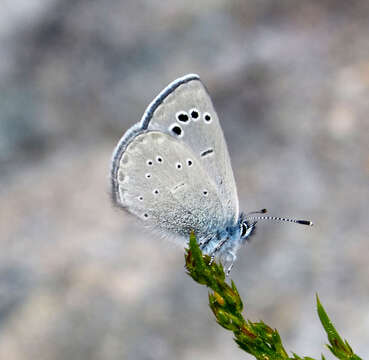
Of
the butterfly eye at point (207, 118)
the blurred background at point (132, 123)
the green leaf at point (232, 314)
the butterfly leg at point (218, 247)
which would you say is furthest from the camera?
the blurred background at point (132, 123)

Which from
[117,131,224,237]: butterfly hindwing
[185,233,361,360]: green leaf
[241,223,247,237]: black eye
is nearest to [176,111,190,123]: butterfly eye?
[117,131,224,237]: butterfly hindwing

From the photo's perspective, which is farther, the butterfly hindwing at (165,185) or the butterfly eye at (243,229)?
the butterfly hindwing at (165,185)

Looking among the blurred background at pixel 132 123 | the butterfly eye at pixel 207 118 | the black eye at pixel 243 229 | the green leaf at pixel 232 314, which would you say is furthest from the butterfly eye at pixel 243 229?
the blurred background at pixel 132 123

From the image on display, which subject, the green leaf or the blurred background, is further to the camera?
the blurred background

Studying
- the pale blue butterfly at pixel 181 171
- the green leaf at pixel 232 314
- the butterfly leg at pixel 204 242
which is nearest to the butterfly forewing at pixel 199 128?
the pale blue butterfly at pixel 181 171

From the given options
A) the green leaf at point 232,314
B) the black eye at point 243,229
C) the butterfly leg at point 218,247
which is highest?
the black eye at point 243,229

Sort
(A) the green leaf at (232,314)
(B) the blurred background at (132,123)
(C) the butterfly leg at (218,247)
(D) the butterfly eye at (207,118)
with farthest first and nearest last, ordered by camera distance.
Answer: (B) the blurred background at (132,123) → (D) the butterfly eye at (207,118) → (C) the butterfly leg at (218,247) → (A) the green leaf at (232,314)

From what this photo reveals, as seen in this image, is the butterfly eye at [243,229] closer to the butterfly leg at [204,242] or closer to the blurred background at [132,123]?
the butterfly leg at [204,242]

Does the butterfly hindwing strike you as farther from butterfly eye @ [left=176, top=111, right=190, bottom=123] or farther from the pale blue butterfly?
butterfly eye @ [left=176, top=111, right=190, bottom=123]

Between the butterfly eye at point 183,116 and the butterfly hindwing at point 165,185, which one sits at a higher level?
the butterfly eye at point 183,116
